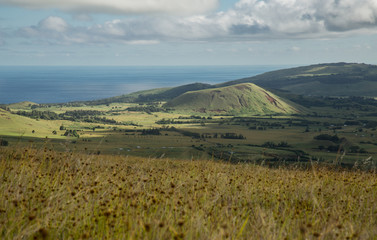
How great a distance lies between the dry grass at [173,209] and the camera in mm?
5383

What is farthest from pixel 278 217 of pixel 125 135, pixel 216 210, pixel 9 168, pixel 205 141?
pixel 125 135

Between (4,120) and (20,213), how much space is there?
663ft

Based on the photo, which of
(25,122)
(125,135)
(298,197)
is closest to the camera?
(298,197)

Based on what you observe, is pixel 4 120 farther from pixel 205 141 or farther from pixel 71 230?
pixel 71 230

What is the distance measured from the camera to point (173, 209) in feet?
23.2

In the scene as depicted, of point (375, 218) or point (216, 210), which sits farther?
point (375, 218)

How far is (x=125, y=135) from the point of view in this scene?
588 ft

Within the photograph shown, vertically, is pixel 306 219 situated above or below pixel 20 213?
below

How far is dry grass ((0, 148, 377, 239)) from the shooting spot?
212 inches

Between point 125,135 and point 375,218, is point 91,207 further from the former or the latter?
point 125,135

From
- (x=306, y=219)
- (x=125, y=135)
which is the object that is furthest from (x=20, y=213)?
(x=125, y=135)

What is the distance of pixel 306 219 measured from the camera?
7090mm

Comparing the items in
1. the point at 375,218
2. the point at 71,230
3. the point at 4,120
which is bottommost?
the point at 4,120

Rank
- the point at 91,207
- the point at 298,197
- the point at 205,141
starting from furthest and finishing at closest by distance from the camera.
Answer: the point at 205,141 < the point at 298,197 < the point at 91,207
